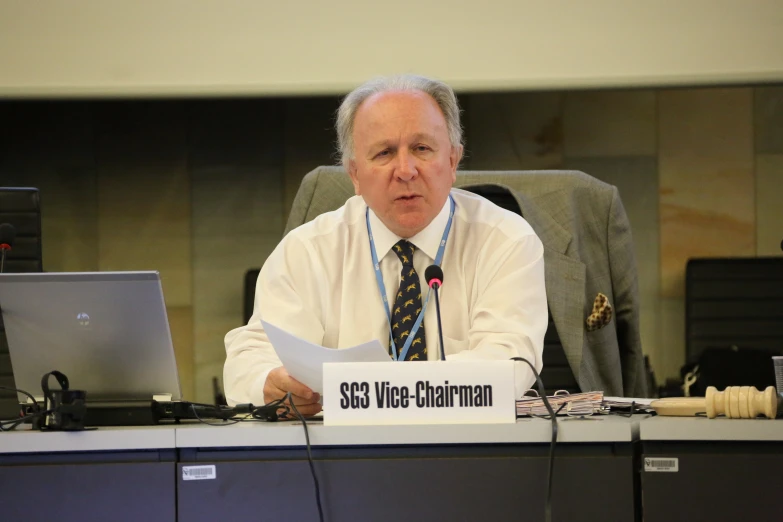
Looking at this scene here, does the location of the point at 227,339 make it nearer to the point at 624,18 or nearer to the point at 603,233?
the point at 603,233

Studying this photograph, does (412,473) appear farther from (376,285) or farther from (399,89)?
(399,89)

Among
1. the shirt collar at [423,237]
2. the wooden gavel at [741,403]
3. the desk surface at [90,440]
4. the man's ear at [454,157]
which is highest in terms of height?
the man's ear at [454,157]

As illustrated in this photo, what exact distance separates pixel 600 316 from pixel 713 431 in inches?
48.2

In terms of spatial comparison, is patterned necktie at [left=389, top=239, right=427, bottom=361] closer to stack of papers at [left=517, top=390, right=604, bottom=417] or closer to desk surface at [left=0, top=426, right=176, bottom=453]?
stack of papers at [left=517, top=390, right=604, bottom=417]

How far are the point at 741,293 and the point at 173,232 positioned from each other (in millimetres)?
2454

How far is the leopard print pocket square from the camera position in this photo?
2.48 metres

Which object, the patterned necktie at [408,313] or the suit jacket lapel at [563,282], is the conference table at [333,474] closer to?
the patterned necktie at [408,313]

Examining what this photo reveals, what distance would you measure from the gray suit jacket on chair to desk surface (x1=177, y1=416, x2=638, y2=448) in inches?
47.1

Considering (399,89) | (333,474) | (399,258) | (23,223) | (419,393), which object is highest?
(399,89)

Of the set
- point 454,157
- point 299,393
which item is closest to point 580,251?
point 454,157

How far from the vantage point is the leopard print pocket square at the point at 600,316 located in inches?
97.5

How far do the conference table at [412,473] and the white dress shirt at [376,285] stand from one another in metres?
0.61

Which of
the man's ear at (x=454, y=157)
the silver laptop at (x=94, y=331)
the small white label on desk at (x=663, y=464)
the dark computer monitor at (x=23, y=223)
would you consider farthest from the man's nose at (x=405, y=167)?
the dark computer monitor at (x=23, y=223)

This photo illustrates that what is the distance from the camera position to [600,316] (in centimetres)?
248
